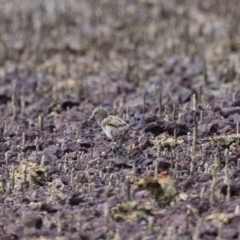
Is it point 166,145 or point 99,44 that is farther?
point 99,44

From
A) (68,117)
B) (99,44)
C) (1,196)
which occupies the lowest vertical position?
(1,196)

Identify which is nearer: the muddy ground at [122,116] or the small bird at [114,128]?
the muddy ground at [122,116]

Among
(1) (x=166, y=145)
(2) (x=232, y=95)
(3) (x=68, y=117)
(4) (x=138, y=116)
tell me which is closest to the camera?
(1) (x=166, y=145)

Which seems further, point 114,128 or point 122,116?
point 122,116

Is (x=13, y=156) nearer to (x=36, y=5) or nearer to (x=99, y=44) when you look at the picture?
(x=99, y=44)

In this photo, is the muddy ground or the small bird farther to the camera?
the small bird

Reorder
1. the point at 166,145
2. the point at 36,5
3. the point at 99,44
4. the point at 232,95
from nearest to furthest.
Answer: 1. the point at 166,145
2. the point at 232,95
3. the point at 99,44
4. the point at 36,5

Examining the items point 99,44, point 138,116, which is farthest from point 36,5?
point 138,116

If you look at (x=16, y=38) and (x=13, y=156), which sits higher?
(x=16, y=38)
